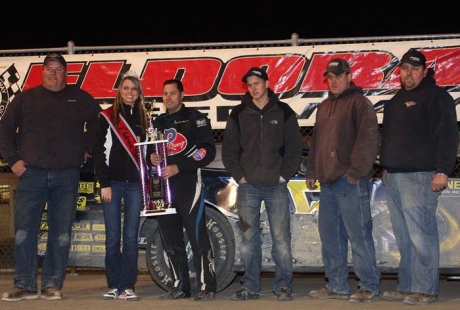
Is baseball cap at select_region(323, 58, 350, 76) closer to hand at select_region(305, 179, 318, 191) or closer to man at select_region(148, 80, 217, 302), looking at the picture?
hand at select_region(305, 179, 318, 191)

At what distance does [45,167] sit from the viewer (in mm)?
7203

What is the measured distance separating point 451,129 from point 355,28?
2689 cm

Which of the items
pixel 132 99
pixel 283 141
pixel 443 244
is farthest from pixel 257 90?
pixel 443 244

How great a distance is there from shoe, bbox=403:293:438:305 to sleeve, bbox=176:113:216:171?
2.32 m

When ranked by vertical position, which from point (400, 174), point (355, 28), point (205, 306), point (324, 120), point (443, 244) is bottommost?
point (205, 306)

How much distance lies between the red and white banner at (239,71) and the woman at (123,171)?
175 cm

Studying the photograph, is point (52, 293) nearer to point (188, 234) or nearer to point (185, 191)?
point (188, 234)

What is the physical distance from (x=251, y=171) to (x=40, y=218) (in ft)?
7.42

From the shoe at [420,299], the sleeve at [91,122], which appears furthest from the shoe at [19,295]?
the shoe at [420,299]

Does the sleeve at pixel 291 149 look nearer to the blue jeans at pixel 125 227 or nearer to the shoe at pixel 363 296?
the shoe at pixel 363 296

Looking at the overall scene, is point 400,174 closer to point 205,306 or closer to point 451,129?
point 451,129

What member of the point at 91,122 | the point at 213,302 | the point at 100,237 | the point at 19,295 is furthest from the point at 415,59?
the point at 19,295

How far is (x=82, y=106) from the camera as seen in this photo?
24.4 feet

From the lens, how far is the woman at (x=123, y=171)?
7148 mm
